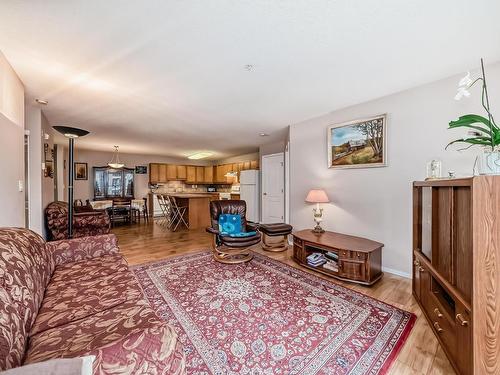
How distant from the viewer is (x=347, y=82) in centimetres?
249

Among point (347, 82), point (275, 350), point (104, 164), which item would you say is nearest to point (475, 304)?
point (275, 350)

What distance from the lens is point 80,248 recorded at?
2.09 m

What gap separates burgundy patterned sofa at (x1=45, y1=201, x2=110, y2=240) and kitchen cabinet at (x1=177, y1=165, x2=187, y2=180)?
14.0 ft

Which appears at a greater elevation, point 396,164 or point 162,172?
point 162,172

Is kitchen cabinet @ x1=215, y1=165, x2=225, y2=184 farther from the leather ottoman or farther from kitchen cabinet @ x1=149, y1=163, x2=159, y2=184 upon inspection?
the leather ottoman

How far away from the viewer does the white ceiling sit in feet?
4.81

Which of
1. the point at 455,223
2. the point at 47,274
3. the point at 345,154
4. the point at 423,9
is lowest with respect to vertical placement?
the point at 47,274

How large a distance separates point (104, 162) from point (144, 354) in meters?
8.28

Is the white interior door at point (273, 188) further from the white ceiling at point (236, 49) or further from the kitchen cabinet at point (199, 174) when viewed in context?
the kitchen cabinet at point (199, 174)

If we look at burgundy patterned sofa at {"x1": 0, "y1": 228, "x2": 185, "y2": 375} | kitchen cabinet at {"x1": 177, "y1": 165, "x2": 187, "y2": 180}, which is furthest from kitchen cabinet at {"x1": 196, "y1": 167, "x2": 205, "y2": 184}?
burgundy patterned sofa at {"x1": 0, "y1": 228, "x2": 185, "y2": 375}

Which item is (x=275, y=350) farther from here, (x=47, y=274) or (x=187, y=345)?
(x=47, y=274)

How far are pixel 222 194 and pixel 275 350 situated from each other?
7.09 m

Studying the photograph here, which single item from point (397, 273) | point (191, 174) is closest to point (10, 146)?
point (397, 273)

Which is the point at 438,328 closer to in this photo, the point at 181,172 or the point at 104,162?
the point at 181,172
